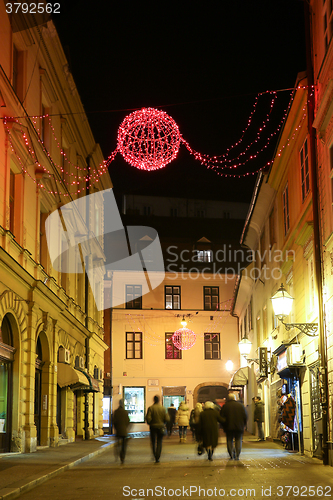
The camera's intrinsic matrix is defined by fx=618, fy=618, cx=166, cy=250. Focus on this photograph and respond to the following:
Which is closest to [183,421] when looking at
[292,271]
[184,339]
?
[292,271]

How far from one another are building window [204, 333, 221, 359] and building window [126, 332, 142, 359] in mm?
4904

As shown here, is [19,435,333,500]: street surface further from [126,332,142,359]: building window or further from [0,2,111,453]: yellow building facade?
[126,332,142,359]: building window

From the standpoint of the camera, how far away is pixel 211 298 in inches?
1855

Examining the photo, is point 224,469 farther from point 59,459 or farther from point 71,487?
point 59,459

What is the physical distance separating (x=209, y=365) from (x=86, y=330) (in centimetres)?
1650

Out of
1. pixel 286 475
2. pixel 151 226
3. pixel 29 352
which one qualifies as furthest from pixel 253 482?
pixel 151 226

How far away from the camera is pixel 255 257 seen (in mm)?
31500

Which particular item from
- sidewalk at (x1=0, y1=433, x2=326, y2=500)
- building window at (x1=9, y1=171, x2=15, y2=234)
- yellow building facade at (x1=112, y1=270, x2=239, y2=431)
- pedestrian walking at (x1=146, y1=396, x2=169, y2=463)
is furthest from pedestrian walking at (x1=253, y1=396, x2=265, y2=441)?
yellow building facade at (x1=112, y1=270, x2=239, y2=431)

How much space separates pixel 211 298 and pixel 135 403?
9724mm

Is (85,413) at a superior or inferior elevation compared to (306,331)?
inferior

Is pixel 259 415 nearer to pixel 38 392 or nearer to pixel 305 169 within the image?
pixel 38 392

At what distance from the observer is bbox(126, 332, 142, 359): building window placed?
44.6 metres

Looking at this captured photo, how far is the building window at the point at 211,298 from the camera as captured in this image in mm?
46906

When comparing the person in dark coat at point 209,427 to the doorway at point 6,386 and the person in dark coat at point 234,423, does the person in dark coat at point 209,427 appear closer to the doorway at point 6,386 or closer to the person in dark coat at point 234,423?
the person in dark coat at point 234,423
